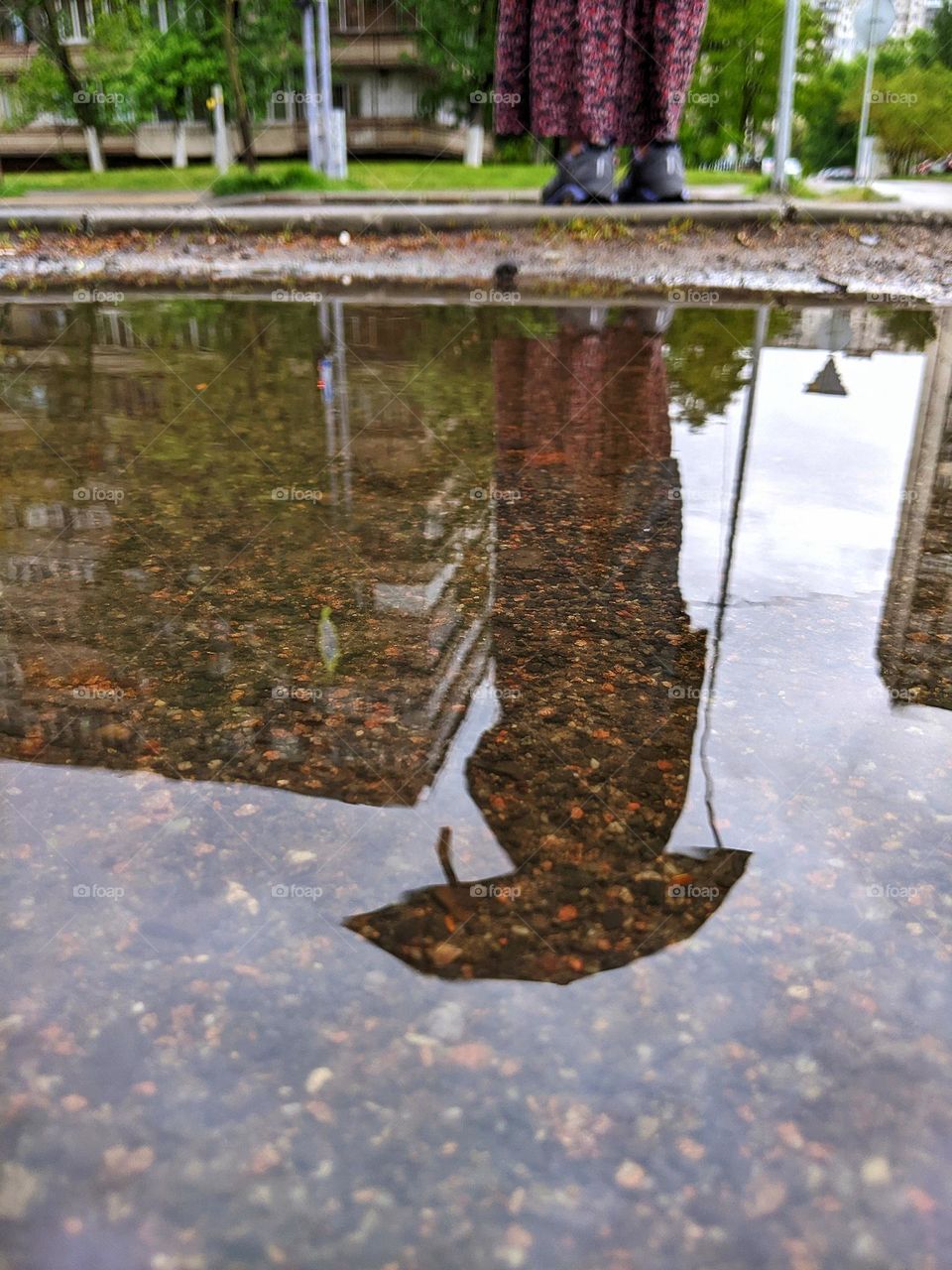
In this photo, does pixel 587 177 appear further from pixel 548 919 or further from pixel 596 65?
pixel 548 919

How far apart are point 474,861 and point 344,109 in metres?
28.9

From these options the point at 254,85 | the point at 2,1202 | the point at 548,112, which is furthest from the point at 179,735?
the point at 254,85

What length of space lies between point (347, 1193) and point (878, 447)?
9.63ft

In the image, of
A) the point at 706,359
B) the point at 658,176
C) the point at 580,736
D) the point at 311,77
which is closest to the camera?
the point at 580,736

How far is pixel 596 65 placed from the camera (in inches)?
253

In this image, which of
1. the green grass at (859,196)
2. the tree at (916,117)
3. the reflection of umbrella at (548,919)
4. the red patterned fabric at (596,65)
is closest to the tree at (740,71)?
the tree at (916,117)

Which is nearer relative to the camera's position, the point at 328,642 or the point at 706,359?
the point at 328,642

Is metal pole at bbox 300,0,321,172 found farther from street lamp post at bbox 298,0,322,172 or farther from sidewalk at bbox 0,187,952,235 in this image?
sidewalk at bbox 0,187,952,235

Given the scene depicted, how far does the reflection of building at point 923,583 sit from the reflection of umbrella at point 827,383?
1.28 feet

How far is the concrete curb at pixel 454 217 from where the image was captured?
21.8 ft

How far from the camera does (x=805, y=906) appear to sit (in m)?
1.34

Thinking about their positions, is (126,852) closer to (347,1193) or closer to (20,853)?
(20,853)

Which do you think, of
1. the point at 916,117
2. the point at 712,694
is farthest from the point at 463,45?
the point at 712,694

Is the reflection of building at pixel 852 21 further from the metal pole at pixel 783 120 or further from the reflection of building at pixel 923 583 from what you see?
the reflection of building at pixel 923 583
